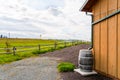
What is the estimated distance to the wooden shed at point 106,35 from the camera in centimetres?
768

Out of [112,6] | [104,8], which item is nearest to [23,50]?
[104,8]

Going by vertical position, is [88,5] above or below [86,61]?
above

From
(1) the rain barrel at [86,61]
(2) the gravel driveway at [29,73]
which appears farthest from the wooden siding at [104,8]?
(2) the gravel driveway at [29,73]

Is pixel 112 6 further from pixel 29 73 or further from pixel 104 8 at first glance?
pixel 29 73

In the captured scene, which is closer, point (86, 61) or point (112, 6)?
point (112, 6)

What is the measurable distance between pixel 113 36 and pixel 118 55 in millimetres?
830

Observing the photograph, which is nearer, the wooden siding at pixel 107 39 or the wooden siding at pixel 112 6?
the wooden siding at pixel 107 39

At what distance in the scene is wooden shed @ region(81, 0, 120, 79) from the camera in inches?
302

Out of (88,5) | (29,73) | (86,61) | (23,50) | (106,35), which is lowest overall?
(29,73)

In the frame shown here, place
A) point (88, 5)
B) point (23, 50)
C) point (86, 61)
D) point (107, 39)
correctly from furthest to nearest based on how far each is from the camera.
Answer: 1. point (23, 50)
2. point (88, 5)
3. point (86, 61)
4. point (107, 39)

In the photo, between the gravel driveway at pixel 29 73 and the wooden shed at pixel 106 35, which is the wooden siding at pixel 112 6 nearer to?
the wooden shed at pixel 106 35

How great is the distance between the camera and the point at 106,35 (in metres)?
8.65

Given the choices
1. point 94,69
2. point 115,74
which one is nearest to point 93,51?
point 94,69

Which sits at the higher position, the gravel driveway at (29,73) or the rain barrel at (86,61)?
the rain barrel at (86,61)
